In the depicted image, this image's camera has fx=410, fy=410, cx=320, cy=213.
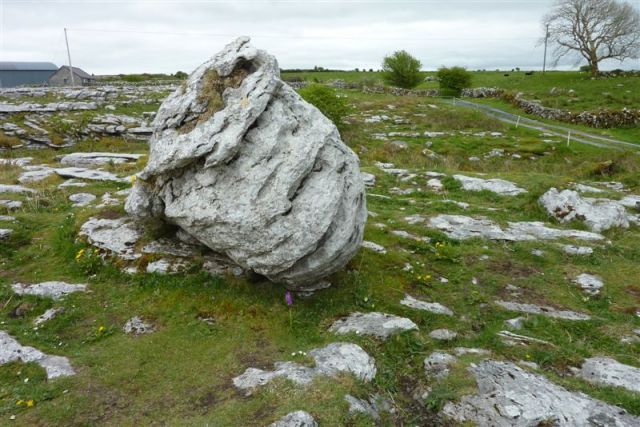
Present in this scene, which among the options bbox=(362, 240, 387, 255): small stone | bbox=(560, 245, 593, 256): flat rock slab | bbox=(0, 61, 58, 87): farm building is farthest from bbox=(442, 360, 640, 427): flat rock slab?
bbox=(0, 61, 58, 87): farm building

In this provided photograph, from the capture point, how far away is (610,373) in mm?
9258

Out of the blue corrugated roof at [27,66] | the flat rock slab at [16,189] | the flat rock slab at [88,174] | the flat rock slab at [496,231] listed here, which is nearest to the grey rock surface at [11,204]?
the flat rock slab at [16,189]

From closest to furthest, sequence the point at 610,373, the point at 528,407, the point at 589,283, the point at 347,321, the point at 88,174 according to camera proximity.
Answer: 1. the point at 528,407
2. the point at 610,373
3. the point at 347,321
4. the point at 589,283
5. the point at 88,174

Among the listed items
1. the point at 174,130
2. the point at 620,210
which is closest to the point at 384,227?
the point at 174,130

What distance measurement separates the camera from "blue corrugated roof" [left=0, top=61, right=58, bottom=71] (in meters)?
93.1

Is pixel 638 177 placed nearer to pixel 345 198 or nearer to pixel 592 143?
pixel 592 143

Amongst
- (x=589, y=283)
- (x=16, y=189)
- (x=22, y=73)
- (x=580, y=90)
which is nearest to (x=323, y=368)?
(x=589, y=283)

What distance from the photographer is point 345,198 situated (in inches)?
433

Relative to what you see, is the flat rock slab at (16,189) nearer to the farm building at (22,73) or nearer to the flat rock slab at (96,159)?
the flat rock slab at (96,159)

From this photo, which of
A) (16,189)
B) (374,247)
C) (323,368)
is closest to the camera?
(323,368)

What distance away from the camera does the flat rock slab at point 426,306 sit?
1174 cm

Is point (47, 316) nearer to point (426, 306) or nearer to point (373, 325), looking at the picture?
point (373, 325)

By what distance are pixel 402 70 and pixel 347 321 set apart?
6542 cm

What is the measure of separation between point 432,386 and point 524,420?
1.85 meters
